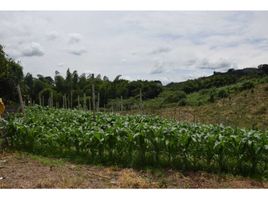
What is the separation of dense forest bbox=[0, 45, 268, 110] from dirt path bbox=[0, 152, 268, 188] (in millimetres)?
4827

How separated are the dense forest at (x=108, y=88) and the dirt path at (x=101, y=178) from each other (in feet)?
15.8

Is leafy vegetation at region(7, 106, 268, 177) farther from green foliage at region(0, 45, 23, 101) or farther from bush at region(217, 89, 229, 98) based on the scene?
bush at region(217, 89, 229, 98)

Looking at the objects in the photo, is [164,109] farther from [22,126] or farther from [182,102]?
[22,126]

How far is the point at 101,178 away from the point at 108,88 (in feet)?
49.4

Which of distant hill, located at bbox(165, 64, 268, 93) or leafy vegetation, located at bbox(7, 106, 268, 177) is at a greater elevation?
distant hill, located at bbox(165, 64, 268, 93)

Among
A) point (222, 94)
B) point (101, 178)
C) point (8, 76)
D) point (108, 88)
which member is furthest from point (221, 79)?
point (101, 178)

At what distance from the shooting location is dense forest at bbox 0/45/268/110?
49.1 feet

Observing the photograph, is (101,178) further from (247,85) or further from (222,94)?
(247,85)

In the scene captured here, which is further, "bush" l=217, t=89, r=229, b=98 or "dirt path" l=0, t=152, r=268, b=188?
"bush" l=217, t=89, r=229, b=98

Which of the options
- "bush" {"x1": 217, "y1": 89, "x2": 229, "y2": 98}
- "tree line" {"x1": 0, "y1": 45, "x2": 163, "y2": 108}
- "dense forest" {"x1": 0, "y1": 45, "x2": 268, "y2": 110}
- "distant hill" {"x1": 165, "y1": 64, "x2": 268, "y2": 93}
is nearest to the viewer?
"dense forest" {"x1": 0, "y1": 45, "x2": 268, "y2": 110}

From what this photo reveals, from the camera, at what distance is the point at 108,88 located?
20.8 m

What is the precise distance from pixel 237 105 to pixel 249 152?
18871 mm

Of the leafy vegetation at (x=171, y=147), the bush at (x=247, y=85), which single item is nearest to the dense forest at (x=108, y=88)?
the bush at (x=247, y=85)

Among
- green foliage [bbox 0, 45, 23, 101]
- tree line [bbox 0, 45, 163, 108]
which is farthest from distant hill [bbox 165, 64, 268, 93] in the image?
green foliage [bbox 0, 45, 23, 101]
